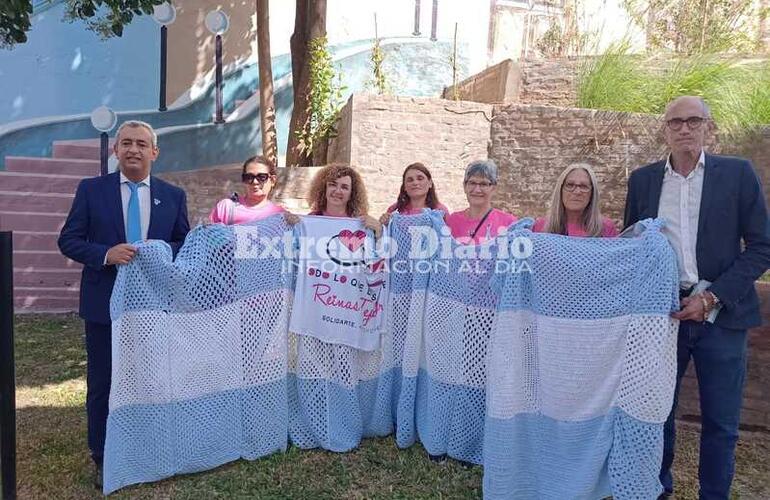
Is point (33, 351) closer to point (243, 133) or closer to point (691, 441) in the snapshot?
point (243, 133)

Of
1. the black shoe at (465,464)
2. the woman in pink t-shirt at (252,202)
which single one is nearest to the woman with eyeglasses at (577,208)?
the black shoe at (465,464)

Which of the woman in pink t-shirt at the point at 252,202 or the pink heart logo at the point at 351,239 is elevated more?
the woman in pink t-shirt at the point at 252,202

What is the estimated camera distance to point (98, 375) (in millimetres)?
2906

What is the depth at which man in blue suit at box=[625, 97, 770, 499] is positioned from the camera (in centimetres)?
249

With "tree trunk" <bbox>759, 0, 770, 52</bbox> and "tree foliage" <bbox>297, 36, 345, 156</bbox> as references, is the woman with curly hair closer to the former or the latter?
"tree foliage" <bbox>297, 36, 345, 156</bbox>

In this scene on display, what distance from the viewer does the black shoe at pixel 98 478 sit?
2928 millimetres

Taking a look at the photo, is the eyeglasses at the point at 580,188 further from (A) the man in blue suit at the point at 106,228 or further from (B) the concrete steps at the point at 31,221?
(B) the concrete steps at the point at 31,221

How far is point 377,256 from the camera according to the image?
3289mm

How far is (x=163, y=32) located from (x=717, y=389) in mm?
8038

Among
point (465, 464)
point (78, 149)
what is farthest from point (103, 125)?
point (465, 464)

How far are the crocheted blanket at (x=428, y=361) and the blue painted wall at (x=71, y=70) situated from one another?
231 inches

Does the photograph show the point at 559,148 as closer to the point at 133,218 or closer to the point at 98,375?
the point at 133,218

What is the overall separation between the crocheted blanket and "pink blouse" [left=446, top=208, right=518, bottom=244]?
13cm

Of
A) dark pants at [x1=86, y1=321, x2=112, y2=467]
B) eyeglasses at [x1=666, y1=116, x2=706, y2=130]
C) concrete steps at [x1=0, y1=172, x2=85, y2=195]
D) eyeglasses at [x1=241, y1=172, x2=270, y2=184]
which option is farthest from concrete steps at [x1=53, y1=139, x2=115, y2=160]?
eyeglasses at [x1=666, y1=116, x2=706, y2=130]
